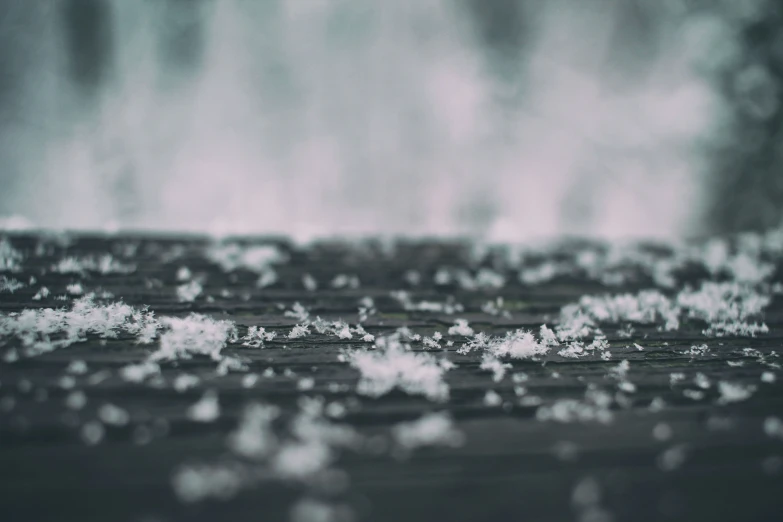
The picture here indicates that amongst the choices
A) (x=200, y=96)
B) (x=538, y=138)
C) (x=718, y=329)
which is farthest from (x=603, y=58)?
(x=200, y=96)

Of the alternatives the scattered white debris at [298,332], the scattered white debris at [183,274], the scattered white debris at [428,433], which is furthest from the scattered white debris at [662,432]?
the scattered white debris at [183,274]

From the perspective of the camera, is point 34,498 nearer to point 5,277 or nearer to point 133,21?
point 5,277

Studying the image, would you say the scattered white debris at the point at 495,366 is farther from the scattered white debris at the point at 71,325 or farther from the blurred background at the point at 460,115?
the blurred background at the point at 460,115

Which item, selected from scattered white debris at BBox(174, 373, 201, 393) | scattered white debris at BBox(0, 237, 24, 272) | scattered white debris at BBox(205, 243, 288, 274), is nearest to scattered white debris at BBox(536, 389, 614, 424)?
scattered white debris at BBox(174, 373, 201, 393)

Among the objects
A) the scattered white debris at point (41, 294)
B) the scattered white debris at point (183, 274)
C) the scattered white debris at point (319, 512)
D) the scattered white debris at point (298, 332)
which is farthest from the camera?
the scattered white debris at point (183, 274)

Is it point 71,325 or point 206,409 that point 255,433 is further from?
point 71,325

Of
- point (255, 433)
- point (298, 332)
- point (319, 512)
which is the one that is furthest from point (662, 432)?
point (298, 332)

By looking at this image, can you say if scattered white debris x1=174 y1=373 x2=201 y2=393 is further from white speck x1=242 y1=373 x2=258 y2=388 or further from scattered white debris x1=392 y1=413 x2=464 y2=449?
scattered white debris x1=392 y1=413 x2=464 y2=449
